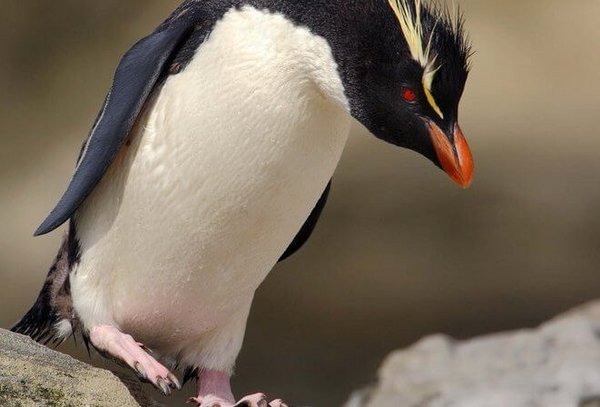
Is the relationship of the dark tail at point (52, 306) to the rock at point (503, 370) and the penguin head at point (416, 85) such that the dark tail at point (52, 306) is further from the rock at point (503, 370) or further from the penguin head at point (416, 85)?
the rock at point (503, 370)

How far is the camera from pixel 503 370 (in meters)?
3.61

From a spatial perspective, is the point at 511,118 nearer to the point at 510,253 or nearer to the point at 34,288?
the point at 510,253

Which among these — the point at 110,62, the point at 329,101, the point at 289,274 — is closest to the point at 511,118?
the point at 289,274

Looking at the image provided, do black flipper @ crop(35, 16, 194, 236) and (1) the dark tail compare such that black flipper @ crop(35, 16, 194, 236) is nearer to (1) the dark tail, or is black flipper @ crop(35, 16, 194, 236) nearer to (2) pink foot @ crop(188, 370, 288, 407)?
(1) the dark tail

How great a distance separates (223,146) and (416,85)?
35cm

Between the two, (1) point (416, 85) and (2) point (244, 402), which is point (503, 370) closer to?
(2) point (244, 402)

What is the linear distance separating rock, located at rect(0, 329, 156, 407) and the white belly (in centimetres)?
22

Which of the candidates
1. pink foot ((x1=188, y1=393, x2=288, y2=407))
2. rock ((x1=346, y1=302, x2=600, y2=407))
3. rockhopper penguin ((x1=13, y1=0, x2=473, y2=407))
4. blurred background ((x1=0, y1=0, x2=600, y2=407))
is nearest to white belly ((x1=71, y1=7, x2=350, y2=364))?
rockhopper penguin ((x1=13, y1=0, x2=473, y2=407))

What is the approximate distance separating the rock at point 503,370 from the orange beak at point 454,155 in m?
1.39

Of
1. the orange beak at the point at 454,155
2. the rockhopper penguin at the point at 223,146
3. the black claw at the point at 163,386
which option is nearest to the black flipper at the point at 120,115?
the rockhopper penguin at the point at 223,146

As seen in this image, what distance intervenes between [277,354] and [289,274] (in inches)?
10.9

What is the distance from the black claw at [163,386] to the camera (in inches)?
81.1

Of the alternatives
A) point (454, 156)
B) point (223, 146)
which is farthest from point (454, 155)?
point (223, 146)

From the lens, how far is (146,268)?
7.33 ft
